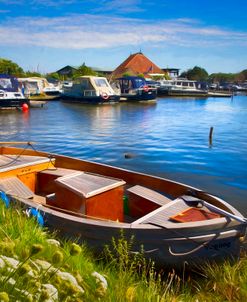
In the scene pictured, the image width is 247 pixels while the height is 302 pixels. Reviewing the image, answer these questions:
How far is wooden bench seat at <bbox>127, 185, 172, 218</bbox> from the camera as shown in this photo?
661cm

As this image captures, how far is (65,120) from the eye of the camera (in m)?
29.2

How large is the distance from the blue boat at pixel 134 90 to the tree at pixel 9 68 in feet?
88.7

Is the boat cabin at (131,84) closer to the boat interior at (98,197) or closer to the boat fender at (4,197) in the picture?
the boat interior at (98,197)

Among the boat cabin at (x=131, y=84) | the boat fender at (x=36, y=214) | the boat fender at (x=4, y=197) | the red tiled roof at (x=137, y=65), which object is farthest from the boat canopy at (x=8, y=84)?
the red tiled roof at (x=137, y=65)

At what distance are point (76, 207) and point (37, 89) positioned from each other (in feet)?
157

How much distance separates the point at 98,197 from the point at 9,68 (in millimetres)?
68152

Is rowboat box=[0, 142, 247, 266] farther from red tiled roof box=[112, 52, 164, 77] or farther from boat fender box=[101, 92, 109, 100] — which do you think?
red tiled roof box=[112, 52, 164, 77]

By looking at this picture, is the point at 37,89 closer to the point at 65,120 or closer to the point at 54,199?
the point at 65,120

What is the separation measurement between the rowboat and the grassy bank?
1.16 feet

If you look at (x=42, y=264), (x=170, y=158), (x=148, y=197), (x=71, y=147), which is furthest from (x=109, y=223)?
(x=71, y=147)

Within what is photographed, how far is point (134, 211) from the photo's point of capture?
6.96 m

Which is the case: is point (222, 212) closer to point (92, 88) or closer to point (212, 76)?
point (92, 88)

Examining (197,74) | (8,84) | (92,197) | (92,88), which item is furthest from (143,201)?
(197,74)

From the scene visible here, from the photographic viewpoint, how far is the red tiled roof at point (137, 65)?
99.2 meters
